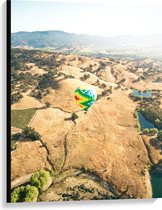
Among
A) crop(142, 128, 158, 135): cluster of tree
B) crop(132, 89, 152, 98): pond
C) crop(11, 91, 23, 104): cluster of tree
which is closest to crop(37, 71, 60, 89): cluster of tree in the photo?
crop(11, 91, 23, 104): cluster of tree

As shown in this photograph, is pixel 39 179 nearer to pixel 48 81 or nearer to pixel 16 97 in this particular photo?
pixel 16 97

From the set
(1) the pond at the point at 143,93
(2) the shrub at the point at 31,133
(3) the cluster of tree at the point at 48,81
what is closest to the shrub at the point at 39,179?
(2) the shrub at the point at 31,133

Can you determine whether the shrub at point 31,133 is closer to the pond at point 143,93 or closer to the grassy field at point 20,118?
the grassy field at point 20,118

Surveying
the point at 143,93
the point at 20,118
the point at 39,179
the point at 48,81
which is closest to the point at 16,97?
the point at 20,118

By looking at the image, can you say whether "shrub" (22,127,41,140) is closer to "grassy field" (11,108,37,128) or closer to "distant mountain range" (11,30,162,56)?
"grassy field" (11,108,37,128)

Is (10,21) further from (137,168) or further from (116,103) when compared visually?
(137,168)

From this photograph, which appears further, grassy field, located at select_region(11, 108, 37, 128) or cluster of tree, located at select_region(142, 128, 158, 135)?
cluster of tree, located at select_region(142, 128, 158, 135)
